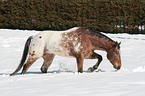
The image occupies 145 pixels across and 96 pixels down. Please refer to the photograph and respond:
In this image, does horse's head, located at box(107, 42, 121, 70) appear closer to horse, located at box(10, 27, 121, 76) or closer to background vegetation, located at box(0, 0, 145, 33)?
horse, located at box(10, 27, 121, 76)

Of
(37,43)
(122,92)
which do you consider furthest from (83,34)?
(122,92)

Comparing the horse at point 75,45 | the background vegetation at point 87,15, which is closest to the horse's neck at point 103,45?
the horse at point 75,45

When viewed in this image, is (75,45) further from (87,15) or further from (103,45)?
(87,15)

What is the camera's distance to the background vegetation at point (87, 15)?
2094 cm

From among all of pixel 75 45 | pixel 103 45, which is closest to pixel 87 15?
pixel 103 45

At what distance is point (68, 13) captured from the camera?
70.0 feet

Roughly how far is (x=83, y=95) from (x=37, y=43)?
3.89m

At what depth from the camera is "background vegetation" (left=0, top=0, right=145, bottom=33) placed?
20.9m

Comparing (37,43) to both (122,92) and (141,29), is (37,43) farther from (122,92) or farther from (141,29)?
(141,29)

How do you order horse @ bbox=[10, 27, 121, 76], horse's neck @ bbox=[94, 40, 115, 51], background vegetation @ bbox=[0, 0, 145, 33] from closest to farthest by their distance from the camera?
horse @ bbox=[10, 27, 121, 76] → horse's neck @ bbox=[94, 40, 115, 51] → background vegetation @ bbox=[0, 0, 145, 33]

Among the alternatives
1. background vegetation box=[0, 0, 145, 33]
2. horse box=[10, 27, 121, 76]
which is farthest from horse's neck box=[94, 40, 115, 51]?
background vegetation box=[0, 0, 145, 33]

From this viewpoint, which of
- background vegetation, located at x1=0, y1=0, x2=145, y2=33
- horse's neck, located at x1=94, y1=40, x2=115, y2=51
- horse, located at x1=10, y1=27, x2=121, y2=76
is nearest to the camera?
horse, located at x1=10, y1=27, x2=121, y2=76

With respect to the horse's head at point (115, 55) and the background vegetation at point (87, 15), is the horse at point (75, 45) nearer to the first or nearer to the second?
the horse's head at point (115, 55)

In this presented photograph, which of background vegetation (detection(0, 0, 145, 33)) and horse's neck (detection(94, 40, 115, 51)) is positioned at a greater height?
background vegetation (detection(0, 0, 145, 33))
